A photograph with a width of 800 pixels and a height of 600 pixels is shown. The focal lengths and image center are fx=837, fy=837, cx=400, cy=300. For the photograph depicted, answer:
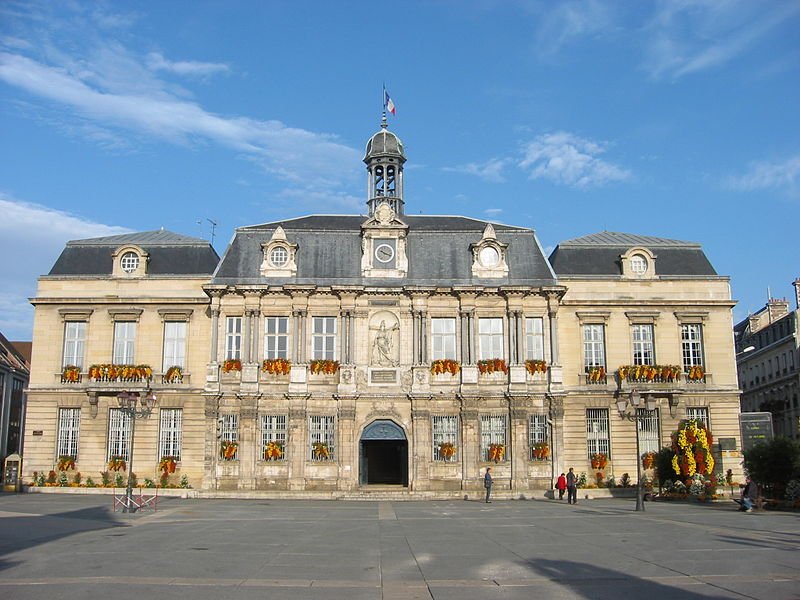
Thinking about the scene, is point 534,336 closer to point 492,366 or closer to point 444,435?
point 492,366

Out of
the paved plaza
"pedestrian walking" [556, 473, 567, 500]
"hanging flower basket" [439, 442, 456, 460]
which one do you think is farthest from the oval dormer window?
"pedestrian walking" [556, 473, 567, 500]

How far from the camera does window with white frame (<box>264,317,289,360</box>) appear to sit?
4134 centimetres

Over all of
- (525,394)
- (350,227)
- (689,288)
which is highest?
(350,227)

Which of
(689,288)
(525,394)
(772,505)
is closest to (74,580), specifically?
(772,505)

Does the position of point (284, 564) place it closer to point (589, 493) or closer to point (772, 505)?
point (772, 505)

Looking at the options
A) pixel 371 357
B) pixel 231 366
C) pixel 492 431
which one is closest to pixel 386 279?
pixel 371 357

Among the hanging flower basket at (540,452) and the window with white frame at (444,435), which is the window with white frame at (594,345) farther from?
the window with white frame at (444,435)

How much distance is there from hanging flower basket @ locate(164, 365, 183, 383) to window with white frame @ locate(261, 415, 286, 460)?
4.86 metres

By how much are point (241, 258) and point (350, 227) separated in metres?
5.82

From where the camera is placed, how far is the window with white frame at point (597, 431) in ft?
137

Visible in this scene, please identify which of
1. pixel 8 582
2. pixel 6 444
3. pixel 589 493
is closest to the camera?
pixel 8 582

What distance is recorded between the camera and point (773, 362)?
234 feet

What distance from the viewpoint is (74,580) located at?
1442 cm

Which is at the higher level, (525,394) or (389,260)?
(389,260)
